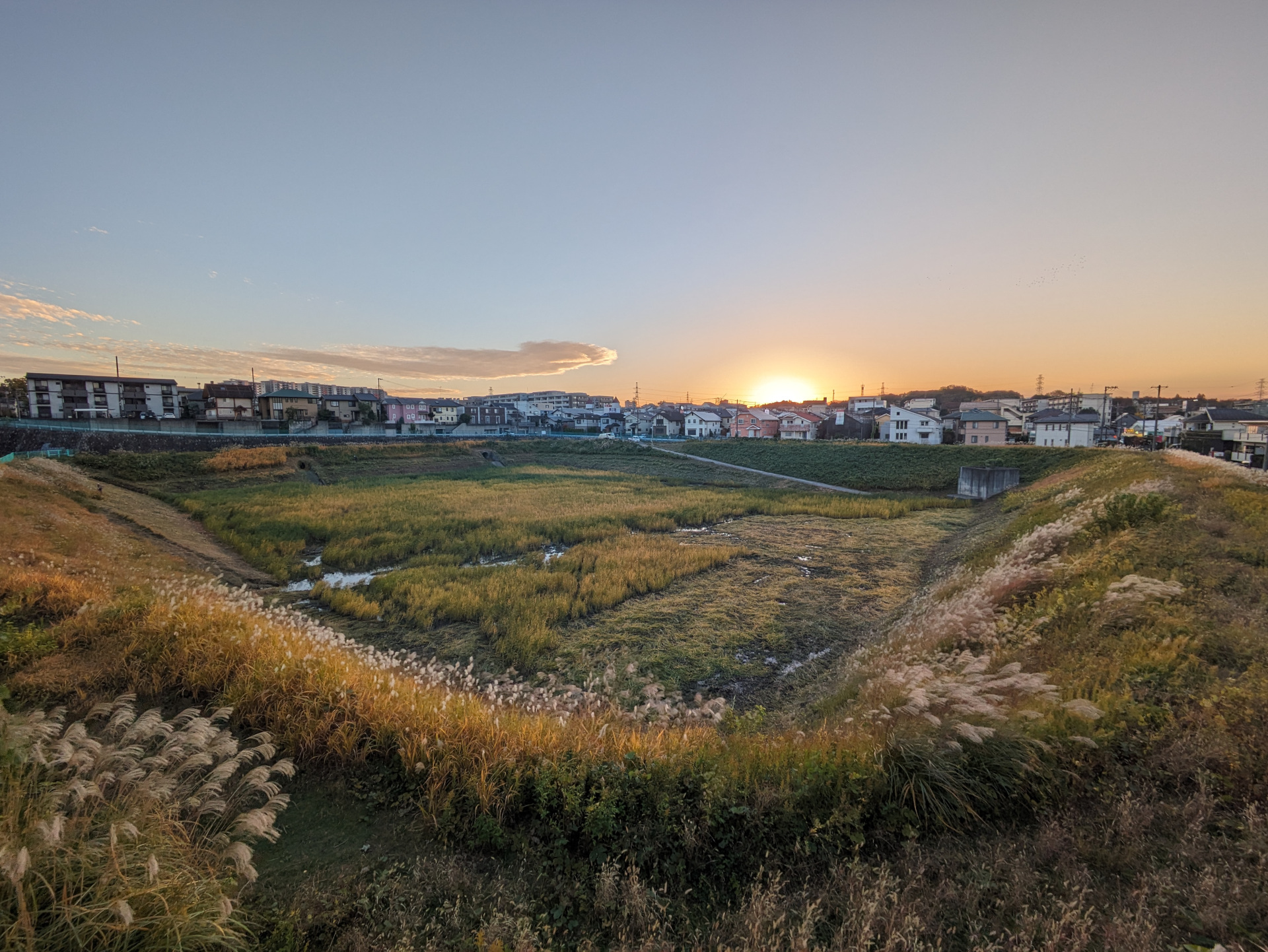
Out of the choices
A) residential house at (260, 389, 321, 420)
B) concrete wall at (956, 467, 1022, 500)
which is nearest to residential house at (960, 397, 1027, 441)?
concrete wall at (956, 467, 1022, 500)

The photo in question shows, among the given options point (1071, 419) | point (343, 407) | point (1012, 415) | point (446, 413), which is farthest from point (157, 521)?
point (1012, 415)

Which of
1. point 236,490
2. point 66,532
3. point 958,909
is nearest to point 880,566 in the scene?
point 958,909

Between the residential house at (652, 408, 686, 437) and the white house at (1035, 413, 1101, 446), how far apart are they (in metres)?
56.3

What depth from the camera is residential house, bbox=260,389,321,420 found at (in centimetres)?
6825

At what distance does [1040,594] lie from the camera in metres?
8.20

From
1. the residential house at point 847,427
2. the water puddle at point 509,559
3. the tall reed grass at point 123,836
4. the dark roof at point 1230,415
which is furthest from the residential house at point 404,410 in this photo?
the dark roof at point 1230,415

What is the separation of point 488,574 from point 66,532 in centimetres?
1185

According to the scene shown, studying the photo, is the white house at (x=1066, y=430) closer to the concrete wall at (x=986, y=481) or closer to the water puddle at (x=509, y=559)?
the concrete wall at (x=986, y=481)

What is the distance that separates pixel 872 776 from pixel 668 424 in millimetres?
95060

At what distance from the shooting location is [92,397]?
62219 millimetres

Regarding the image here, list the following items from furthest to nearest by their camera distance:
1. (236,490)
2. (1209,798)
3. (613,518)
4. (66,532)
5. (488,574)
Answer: (236,490)
(613,518)
(488,574)
(66,532)
(1209,798)

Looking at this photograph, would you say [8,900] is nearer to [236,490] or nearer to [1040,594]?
[1040,594]

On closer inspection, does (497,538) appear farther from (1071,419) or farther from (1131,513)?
(1071,419)

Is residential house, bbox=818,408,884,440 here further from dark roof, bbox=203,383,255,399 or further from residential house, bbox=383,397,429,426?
dark roof, bbox=203,383,255,399
